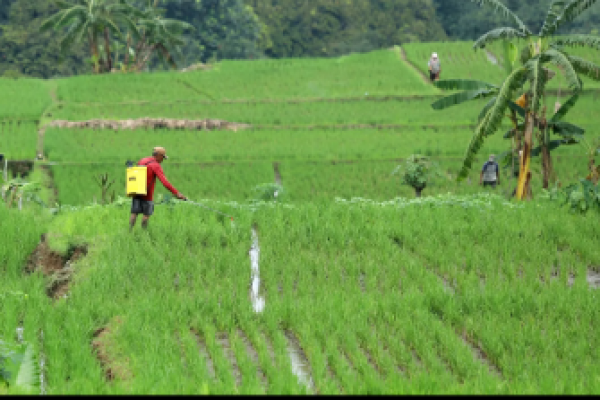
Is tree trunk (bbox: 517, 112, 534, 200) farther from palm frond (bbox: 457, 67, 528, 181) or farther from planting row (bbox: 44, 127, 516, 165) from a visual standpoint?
planting row (bbox: 44, 127, 516, 165)

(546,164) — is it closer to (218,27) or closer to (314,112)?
(314,112)

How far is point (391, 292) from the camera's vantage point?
732 cm

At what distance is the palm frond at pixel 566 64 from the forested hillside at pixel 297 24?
32470mm

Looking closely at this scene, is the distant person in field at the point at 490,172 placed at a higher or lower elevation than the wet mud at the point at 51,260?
higher

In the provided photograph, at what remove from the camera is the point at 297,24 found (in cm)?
4803

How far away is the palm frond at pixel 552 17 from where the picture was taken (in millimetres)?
11094

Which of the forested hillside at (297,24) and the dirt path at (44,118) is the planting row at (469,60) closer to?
the dirt path at (44,118)

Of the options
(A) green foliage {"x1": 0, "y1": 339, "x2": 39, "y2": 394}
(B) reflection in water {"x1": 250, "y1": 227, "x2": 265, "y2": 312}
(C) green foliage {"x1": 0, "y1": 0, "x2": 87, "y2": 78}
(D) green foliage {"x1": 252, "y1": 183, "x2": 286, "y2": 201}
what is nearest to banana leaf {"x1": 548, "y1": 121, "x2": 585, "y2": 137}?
(D) green foliage {"x1": 252, "y1": 183, "x2": 286, "y2": 201}

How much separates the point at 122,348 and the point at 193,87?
2085 cm

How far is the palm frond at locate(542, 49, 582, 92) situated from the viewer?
33.3 ft

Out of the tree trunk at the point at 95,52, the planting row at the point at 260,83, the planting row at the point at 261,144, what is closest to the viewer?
the planting row at the point at 261,144

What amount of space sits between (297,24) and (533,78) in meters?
38.4

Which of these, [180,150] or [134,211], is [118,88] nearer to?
[180,150]

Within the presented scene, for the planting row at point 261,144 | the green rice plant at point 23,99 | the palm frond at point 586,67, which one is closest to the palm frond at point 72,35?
the green rice plant at point 23,99
